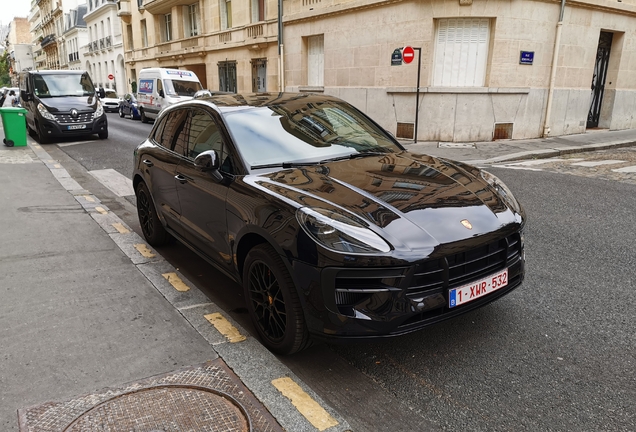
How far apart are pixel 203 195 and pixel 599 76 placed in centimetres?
1772

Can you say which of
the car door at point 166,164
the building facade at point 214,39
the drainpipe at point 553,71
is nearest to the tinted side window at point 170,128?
the car door at point 166,164

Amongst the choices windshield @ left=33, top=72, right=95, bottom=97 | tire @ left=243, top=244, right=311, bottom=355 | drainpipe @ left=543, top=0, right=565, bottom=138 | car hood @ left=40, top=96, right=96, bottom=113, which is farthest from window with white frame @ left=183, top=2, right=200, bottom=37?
tire @ left=243, top=244, right=311, bottom=355

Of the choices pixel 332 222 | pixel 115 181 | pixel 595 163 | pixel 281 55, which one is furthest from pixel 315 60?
pixel 332 222

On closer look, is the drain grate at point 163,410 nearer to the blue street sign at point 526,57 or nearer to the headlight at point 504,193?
the headlight at point 504,193

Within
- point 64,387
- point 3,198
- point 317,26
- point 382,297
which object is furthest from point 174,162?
point 317,26

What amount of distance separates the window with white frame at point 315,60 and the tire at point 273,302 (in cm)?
1620

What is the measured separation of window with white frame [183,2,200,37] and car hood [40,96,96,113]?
17.5 metres

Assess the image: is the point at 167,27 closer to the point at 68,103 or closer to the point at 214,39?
the point at 214,39

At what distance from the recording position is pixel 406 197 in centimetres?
312

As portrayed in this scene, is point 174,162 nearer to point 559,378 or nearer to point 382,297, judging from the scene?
point 382,297

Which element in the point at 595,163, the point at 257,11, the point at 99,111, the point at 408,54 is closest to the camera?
the point at 595,163

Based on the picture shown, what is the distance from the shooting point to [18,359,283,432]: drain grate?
8.32 ft

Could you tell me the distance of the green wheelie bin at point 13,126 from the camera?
13148 mm

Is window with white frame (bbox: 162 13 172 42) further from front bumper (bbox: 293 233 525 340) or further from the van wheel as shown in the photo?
front bumper (bbox: 293 233 525 340)
